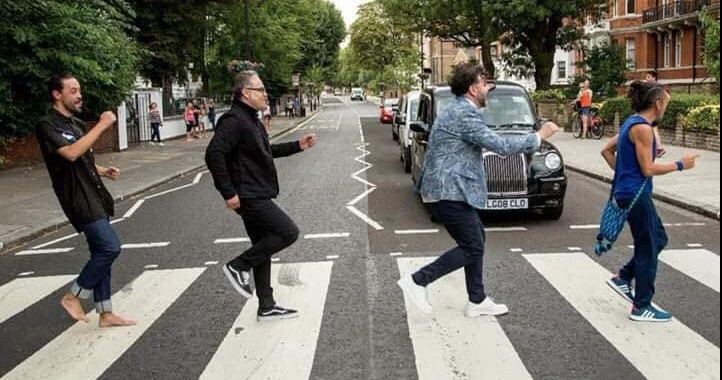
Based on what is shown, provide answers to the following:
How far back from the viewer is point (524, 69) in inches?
1608

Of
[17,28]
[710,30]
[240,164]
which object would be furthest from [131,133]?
[240,164]

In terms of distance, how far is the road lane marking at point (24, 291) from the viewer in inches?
257

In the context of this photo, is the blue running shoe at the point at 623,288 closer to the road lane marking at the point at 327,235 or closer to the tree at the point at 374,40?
the road lane marking at the point at 327,235

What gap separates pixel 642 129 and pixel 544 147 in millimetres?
4712

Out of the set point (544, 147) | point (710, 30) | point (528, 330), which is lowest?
point (528, 330)

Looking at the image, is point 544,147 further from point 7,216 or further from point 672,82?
point 672,82

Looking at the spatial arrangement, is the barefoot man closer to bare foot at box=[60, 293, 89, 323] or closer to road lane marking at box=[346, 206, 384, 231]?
bare foot at box=[60, 293, 89, 323]

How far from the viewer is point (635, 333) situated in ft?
17.3

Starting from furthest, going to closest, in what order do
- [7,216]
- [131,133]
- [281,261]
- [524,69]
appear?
[524,69] < [131,133] < [7,216] < [281,261]

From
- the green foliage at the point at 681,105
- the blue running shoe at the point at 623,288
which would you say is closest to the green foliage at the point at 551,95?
the green foliage at the point at 681,105

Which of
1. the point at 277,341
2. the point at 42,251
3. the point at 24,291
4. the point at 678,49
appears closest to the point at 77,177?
the point at 277,341

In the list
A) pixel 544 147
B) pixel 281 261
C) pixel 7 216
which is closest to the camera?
pixel 281 261

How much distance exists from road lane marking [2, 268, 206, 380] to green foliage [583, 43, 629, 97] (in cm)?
3055

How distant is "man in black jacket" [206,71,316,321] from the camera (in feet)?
17.8
